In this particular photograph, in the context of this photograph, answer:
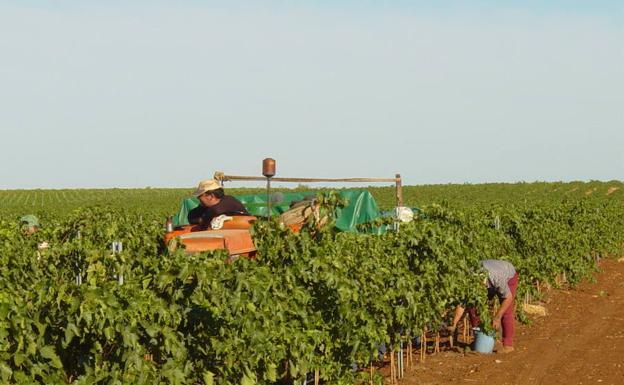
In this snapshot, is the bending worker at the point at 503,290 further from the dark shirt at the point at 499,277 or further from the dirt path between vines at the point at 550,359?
the dirt path between vines at the point at 550,359

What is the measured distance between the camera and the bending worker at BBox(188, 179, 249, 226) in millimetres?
10875

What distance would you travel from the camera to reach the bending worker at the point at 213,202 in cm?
1088

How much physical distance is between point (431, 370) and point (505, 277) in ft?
5.29

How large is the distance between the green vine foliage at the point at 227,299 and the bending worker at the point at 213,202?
2.97 ft

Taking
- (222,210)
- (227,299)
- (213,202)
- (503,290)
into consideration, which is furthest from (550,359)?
(227,299)

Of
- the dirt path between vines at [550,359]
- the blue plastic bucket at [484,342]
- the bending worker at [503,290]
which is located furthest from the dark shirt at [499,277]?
the dirt path between vines at [550,359]

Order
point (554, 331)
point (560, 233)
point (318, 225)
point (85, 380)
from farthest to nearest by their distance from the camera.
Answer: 1. point (560, 233)
2. point (554, 331)
3. point (318, 225)
4. point (85, 380)

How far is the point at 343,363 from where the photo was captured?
863 cm

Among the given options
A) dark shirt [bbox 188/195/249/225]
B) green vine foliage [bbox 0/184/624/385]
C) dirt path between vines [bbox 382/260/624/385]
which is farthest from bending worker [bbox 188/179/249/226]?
dirt path between vines [bbox 382/260/624/385]

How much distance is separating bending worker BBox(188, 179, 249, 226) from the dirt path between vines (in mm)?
2662

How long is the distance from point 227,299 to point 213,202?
4.77 metres

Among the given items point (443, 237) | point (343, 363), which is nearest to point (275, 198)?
point (443, 237)

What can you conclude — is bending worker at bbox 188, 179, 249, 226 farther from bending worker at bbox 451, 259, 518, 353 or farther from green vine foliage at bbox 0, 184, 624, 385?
bending worker at bbox 451, 259, 518, 353

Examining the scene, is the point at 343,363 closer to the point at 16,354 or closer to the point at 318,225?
the point at 318,225
